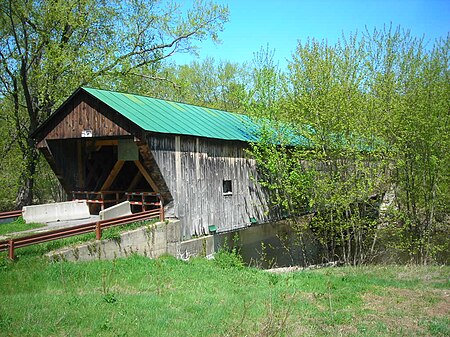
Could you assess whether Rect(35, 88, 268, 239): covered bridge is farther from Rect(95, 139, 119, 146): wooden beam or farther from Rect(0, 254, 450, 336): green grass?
Rect(0, 254, 450, 336): green grass

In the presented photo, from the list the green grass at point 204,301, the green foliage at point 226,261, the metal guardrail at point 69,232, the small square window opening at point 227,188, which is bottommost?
the green foliage at point 226,261

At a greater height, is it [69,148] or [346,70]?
[346,70]

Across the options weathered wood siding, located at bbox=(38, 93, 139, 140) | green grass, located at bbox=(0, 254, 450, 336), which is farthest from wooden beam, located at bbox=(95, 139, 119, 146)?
green grass, located at bbox=(0, 254, 450, 336)

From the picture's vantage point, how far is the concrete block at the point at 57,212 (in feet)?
52.1

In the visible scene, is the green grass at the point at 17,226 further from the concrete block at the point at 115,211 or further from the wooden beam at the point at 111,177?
the wooden beam at the point at 111,177

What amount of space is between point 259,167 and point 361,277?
778cm

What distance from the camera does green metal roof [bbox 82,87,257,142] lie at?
48.4ft

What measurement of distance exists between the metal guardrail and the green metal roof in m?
2.89

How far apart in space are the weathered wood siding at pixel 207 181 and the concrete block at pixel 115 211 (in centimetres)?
177

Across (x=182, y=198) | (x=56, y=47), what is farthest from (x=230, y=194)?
(x=56, y=47)

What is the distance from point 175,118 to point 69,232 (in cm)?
610

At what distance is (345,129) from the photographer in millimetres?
16703

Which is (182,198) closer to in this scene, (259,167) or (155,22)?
(259,167)

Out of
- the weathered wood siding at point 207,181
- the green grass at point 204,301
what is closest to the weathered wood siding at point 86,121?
the weathered wood siding at point 207,181
